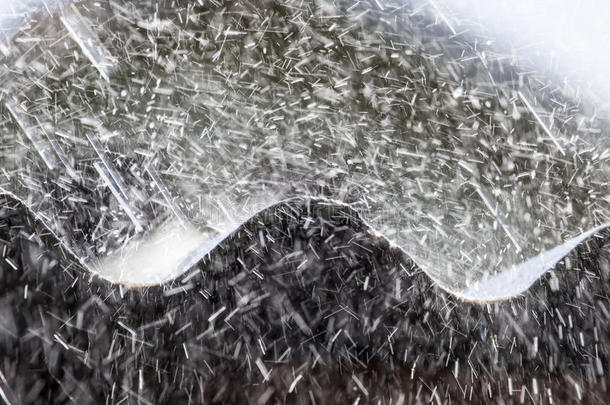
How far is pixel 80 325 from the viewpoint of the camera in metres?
0.92

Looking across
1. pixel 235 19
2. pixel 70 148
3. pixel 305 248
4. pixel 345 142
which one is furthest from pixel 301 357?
pixel 235 19

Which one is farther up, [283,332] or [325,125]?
[283,332]

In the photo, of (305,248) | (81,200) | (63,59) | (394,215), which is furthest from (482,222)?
(63,59)

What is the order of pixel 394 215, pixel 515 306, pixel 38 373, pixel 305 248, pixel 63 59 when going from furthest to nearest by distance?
pixel 394 215
pixel 63 59
pixel 515 306
pixel 305 248
pixel 38 373

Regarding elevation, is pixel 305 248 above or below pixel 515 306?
above

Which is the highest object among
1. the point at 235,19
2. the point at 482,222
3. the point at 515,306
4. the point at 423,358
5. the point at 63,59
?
the point at 63,59

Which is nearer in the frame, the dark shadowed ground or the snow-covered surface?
the dark shadowed ground

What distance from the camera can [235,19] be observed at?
174 centimetres

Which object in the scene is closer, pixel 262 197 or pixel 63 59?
pixel 63 59

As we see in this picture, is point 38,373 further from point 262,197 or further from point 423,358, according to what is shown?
point 262,197

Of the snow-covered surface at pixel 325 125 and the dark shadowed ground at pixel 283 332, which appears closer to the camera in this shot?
the dark shadowed ground at pixel 283 332

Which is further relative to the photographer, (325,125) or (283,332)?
(325,125)

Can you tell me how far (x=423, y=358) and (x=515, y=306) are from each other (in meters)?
0.36

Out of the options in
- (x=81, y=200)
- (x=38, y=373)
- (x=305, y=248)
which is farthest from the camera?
(x=81, y=200)
